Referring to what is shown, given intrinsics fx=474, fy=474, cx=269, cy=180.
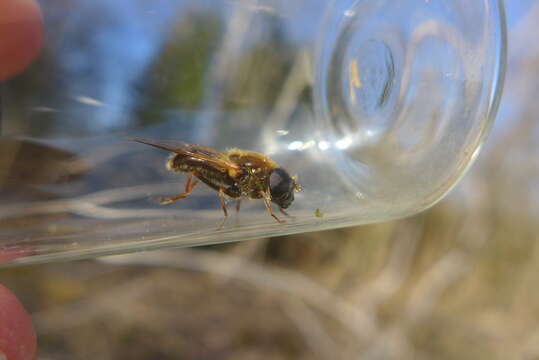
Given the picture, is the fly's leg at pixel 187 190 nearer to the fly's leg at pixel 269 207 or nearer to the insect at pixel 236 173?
the insect at pixel 236 173

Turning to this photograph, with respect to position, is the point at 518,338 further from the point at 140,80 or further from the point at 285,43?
the point at 140,80

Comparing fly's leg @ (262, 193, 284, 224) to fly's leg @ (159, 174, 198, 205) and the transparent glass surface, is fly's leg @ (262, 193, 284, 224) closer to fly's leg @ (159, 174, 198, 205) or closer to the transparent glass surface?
the transparent glass surface

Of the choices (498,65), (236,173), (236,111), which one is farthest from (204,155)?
(498,65)

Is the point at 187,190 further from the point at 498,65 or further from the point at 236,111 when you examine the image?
the point at 498,65

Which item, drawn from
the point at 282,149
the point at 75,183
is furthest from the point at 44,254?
the point at 282,149

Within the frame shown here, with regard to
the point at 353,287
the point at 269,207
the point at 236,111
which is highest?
the point at 236,111

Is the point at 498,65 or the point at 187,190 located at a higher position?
the point at 498,65

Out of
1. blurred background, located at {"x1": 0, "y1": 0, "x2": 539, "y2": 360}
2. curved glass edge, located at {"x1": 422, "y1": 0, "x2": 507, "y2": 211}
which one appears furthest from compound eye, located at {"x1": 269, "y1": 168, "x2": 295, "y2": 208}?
blurred background, located at {"x1": 0, "y1": 0, "x2": 539, "y2": 360}
